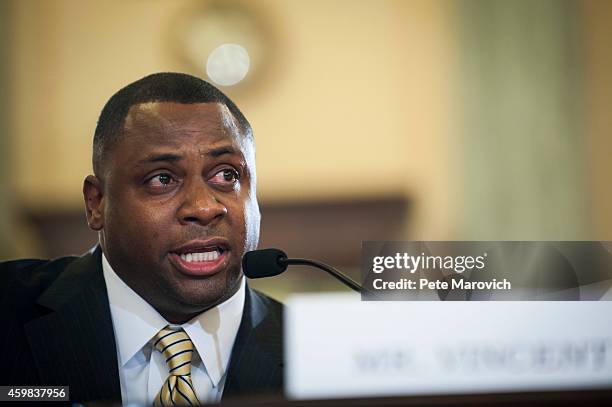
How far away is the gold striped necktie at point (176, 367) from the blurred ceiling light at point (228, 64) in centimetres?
62

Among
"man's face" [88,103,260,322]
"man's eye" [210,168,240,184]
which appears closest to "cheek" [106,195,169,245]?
"man's face" [88,103,260,322]

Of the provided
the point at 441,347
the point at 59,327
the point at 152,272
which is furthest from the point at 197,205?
the point at 441,347

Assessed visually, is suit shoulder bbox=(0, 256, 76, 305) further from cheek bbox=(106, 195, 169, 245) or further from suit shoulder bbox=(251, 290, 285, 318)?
suit shoulder bbox=(251, 290, 285, 318)

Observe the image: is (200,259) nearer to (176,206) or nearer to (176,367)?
(176,206)

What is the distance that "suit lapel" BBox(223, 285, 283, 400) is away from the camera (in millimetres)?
2051

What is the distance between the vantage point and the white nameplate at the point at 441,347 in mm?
2100

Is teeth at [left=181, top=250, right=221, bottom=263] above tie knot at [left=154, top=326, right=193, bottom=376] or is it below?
above

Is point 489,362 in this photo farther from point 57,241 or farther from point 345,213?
point 57,241

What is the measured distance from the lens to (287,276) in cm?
208

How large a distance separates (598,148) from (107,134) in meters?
1.29

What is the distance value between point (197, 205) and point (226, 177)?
0.10m

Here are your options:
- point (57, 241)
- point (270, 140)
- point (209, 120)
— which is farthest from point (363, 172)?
point (57, 241)

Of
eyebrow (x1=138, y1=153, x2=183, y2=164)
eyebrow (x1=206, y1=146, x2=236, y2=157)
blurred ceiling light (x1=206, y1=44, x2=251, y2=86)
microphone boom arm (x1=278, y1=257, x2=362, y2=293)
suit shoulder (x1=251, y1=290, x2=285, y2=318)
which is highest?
blurred ceiling light (x1=206, y1=44, x2=251, y2=86)

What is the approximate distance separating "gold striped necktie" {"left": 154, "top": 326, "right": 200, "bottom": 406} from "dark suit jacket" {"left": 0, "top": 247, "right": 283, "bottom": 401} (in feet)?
0.35
